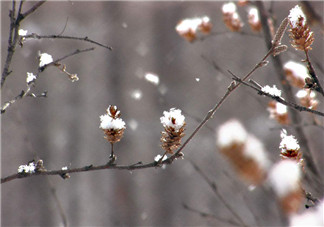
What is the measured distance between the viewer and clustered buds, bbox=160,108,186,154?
682 millimetres

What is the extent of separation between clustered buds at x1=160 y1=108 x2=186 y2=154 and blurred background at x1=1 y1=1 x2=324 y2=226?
2.54 m

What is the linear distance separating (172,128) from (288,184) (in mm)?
364

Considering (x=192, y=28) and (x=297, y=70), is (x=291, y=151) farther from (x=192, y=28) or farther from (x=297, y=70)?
(x=192, y=28)

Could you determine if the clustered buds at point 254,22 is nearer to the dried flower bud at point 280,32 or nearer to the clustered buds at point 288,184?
the clustered buds at point 288,184

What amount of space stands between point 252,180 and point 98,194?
271 cm

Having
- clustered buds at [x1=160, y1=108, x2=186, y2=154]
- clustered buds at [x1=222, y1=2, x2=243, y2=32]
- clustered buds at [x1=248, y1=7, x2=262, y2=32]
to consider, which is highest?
clustered buds at [x1=222, y1=2, x2=243, y2=32]

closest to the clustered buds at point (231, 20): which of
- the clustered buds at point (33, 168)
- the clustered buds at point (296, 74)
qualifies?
the clustered buds at point (296, 74)

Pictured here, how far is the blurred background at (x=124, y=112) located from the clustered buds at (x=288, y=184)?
2238mm

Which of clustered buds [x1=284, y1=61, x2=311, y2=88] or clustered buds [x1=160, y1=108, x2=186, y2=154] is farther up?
clustered buds [x1=284, y1=61, x2=311, y2=88]

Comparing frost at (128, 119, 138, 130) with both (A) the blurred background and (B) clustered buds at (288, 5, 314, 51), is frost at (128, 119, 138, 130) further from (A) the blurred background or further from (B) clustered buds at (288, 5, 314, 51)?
(B) clustered buds at (288, 5, 314, 51)

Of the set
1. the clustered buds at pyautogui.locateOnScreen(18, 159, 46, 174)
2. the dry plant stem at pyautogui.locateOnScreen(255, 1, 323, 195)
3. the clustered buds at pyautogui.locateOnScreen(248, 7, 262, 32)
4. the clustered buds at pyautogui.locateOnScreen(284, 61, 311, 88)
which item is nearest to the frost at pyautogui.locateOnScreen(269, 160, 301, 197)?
the dry plant stem at pyautogui.locateOnScreen(255, 1, 323, 195)

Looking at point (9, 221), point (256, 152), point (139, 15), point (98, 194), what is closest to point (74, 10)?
point (139, 15)

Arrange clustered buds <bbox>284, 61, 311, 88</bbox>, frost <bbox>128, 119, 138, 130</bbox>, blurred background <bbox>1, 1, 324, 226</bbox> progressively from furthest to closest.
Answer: frost <bbox>128, 119, 138, 130</bbox>, blurred background <bbox>1, 1, 324, 226</bbox>, clustered buds <bbox>284, 61, 311, 88</bbox>

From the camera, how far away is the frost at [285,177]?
2.59 ft
